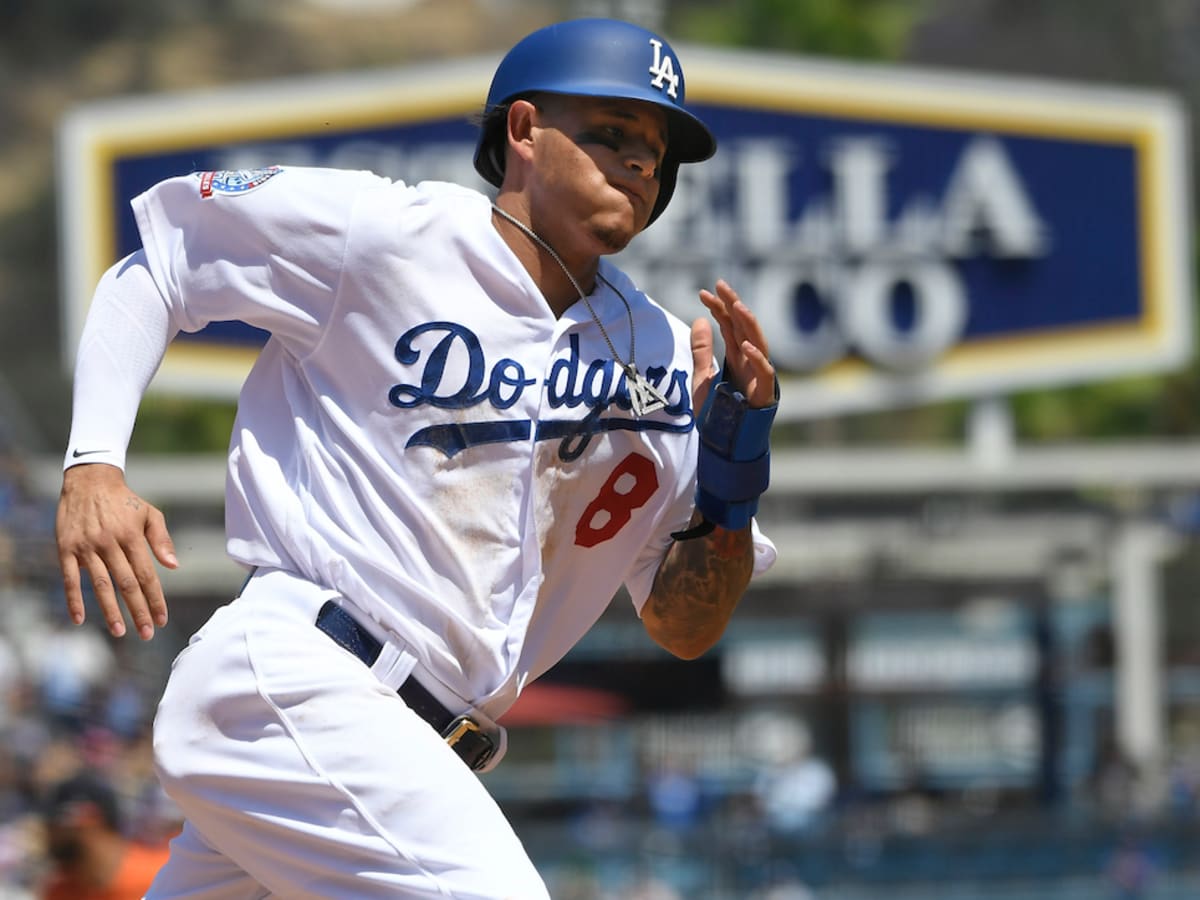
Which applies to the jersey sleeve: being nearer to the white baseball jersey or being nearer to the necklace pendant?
the white baseball jersey

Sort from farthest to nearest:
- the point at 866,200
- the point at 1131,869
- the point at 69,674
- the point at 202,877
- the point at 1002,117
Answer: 1. the point at 1002,117
2. the point at 866,200
3. the point at 1131,869
4. the point at 69,674
5. the point at 202,877

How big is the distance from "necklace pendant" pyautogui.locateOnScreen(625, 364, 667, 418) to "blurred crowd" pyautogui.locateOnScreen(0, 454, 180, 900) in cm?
296

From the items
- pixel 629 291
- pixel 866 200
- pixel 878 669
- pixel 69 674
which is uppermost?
pixel 866 200

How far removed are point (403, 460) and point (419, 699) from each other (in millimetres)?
417

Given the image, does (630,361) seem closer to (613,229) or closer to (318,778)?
(613,229)

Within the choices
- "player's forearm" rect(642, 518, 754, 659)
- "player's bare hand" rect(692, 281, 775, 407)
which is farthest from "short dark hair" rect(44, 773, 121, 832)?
"player's bare hand" rect(692, 281, 775, 407)

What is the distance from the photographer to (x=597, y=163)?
11.5ft

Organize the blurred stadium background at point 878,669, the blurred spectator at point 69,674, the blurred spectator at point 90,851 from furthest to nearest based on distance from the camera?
the blurred stadium background at point 878,669
the blurred spectator at point 69,674
the blurred spectator at point 90,851

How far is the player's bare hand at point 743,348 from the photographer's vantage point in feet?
11.5

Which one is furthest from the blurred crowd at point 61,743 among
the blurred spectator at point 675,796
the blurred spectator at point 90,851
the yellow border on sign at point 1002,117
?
the yellow border on sign at point 1002,117

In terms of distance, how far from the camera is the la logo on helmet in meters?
3.54

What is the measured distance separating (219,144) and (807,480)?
287 inches

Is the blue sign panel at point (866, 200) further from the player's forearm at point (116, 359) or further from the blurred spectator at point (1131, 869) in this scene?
the player's forearm at point (116, 359)

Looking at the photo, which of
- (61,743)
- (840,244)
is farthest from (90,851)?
(840,244)
